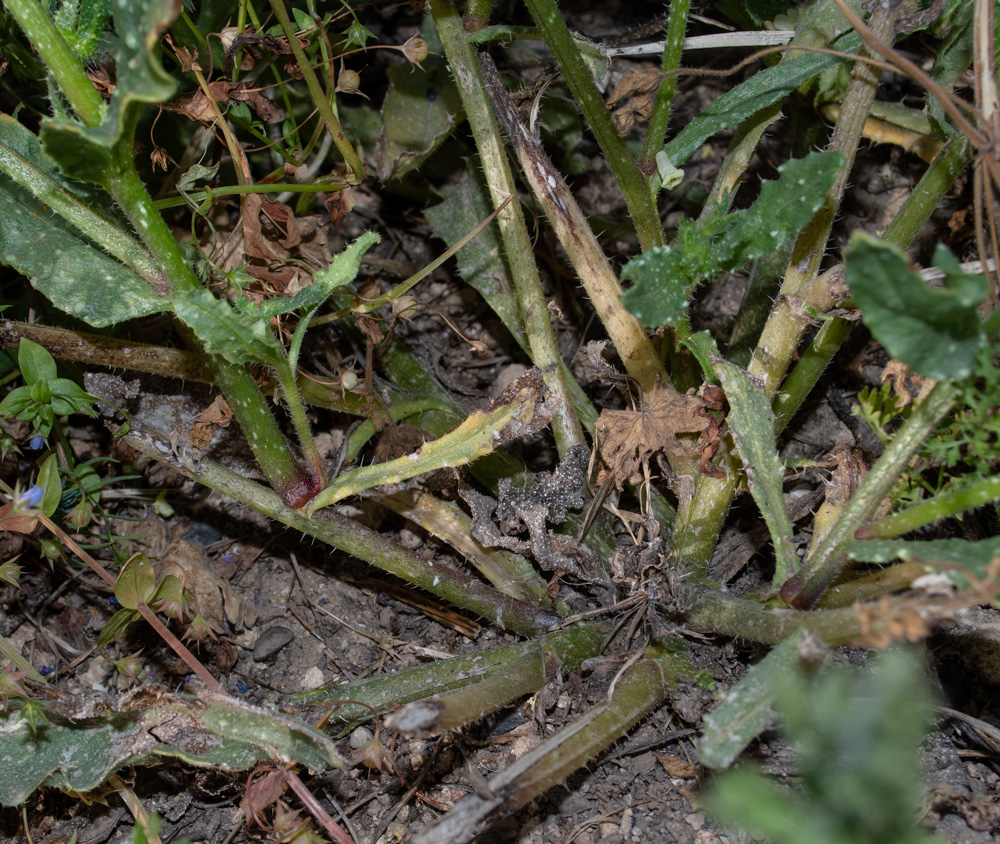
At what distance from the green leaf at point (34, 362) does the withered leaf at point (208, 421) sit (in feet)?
1.16

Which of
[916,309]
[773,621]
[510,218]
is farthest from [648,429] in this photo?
[916,309]

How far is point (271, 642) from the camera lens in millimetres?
2057

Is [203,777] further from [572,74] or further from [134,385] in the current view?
[572,74]

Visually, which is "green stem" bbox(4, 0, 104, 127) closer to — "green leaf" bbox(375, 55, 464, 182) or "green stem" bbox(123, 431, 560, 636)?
"green stem" bbox(123, 431, 560, 636)

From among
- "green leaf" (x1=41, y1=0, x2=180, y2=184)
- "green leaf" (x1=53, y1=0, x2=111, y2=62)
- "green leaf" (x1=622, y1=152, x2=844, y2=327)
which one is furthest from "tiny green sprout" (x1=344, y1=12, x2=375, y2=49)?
"green leaf" (x1=622, y1=152, x2=844, y2=327)

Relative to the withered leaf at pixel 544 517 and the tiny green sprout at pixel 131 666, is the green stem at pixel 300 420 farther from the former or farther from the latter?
the tiny green sprout at pixel 131 666

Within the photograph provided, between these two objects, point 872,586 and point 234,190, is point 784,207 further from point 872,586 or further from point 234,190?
point 234,190

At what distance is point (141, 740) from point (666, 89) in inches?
70.4

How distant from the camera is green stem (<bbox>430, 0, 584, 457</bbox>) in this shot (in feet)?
6.28

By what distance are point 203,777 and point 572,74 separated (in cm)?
176

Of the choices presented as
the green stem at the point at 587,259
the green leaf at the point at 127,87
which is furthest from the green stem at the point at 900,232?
the green leaf at the point at 127,87

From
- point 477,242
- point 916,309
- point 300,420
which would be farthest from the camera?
point 477,242

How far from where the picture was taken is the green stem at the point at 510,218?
75.4 inches

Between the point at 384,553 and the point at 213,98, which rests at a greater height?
the point at 213,98
